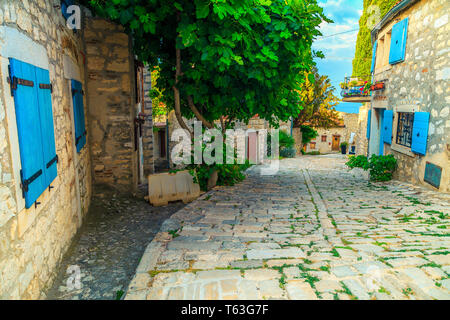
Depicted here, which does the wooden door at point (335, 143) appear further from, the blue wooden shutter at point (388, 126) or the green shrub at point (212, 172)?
the green shrub at point (212, 172)

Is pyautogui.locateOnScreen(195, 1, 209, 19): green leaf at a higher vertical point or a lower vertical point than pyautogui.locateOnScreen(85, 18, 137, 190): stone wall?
higher

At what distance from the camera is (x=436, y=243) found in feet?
11.9

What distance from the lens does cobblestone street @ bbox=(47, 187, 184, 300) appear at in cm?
322

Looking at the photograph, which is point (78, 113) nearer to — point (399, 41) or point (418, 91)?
point (418, 91)

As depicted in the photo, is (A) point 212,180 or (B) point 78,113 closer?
(B) point 78,113

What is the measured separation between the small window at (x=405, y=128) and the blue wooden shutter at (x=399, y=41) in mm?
1512

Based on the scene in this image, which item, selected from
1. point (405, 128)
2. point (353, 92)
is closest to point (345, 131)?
point (353, 92)

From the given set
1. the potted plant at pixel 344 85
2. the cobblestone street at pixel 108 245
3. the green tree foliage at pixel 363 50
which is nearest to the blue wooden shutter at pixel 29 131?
the cobblestone street at pixel 108 245

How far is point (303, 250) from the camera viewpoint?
12.4 feet

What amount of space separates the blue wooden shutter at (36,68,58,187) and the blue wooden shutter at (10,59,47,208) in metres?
0.11

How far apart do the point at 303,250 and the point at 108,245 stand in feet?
8.76

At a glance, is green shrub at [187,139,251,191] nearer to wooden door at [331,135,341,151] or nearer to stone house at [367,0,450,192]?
stone house at [367,0,450,192]

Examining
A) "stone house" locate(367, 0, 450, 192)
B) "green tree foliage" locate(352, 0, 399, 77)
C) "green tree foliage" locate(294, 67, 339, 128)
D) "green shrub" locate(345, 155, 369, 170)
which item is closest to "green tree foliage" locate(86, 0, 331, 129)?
"stone house" locate(367, 0, 450, 192)
